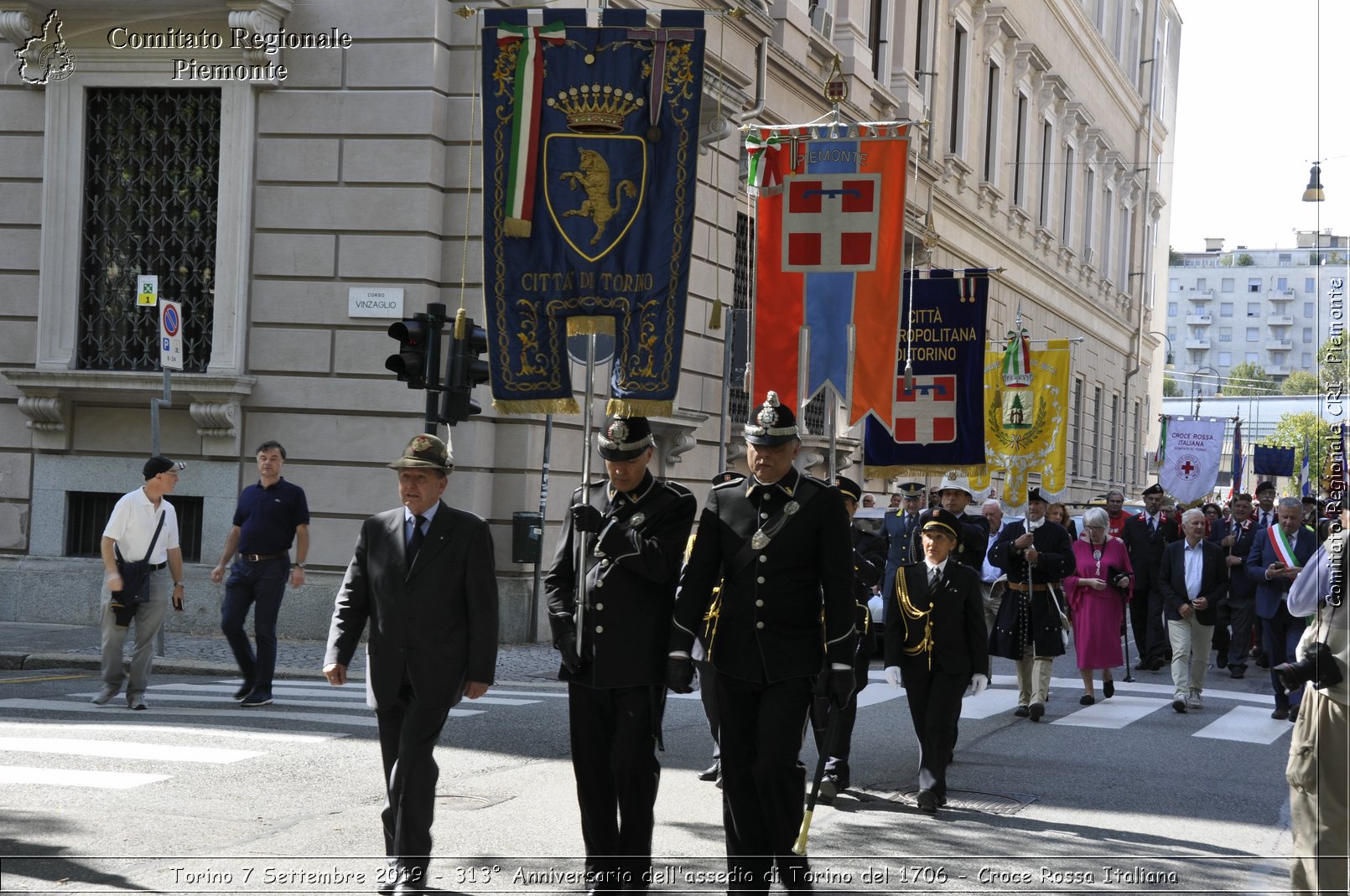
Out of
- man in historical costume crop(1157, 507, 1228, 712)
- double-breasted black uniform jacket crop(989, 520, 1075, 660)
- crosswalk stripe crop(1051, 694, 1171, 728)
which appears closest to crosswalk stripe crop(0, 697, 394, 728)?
double-breasted black uniform jacket crop(989, 520, 1075, 660)

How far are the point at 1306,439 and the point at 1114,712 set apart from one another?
4.13m

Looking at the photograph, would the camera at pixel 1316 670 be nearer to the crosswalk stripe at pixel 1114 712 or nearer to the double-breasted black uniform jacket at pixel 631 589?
the double-breasted black uniform jacket at pixel 631 589

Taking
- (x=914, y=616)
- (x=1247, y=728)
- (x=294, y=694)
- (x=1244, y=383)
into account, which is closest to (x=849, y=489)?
(x=914, y=616)

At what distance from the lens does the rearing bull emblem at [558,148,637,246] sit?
930 centimetres

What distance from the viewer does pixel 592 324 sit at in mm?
9156

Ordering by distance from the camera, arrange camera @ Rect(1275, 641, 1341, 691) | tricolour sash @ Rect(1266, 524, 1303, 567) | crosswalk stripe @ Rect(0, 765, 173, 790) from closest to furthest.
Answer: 1. camera @ Rect(1275, 641, 1341, 691)
2. crosswalk stripe @ Rect(0, 765, 173, 790)
3. tricolour sash @ Rect(1266, 524, 1303, 567)

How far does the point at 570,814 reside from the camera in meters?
7.84

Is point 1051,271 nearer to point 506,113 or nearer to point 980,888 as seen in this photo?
point 506,113

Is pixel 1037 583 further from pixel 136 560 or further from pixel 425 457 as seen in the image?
pixel 425 457

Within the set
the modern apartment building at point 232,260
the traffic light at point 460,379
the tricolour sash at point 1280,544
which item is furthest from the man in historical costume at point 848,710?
the modern apartment building at point 232,260

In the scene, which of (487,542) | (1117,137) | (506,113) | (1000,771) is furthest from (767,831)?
(1117,137)

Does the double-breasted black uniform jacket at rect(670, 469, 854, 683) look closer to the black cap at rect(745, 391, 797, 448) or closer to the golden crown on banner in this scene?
the black cap at rect(745, 391, 797, 448)

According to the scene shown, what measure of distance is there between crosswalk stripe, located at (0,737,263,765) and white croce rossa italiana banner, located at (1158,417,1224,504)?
24472 mm

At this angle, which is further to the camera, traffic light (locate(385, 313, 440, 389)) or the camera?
traffic light (locate(385, 313, 440, 389))
